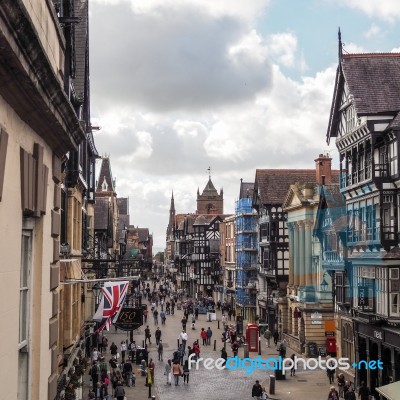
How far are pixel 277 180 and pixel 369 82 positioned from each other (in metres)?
26.4

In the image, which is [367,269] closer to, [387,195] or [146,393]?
[387,195]

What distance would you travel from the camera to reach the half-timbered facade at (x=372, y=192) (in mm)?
28484

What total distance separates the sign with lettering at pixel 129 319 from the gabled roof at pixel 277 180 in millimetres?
26607

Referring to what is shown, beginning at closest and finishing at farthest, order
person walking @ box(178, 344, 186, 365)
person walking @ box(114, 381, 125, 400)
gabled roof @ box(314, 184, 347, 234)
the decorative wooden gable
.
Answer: person walking @ box(114, 381, 125, 400)
the decorative wooden gable
gabled roof @ box(314, 184, 347, 234)
person walking @ box(178, 344, 186, 365)

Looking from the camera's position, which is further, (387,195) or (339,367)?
(339,367)

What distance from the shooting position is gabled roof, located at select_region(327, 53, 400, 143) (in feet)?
99.8

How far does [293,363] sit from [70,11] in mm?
24367

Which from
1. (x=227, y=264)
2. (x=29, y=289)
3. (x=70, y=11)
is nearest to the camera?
(x=29, y=289)

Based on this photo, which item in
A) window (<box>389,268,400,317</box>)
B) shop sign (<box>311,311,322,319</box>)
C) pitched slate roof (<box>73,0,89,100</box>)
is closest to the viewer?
pitched slate roof (<box>73,0,89,100</box>)

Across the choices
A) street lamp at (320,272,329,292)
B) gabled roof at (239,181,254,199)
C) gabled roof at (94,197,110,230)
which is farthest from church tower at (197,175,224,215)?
street lamp at (320,272,329,292)

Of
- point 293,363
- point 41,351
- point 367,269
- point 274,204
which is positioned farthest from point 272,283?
point 41,351

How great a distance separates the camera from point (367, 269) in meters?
31.0

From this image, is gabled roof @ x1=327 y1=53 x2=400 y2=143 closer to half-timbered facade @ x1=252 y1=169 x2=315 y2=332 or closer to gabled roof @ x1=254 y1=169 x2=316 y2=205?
half-timbered facade @ x1=252 y1=169 x2=315 y2=332

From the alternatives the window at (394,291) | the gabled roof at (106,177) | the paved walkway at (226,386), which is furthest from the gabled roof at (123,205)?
the window at (394,291)
